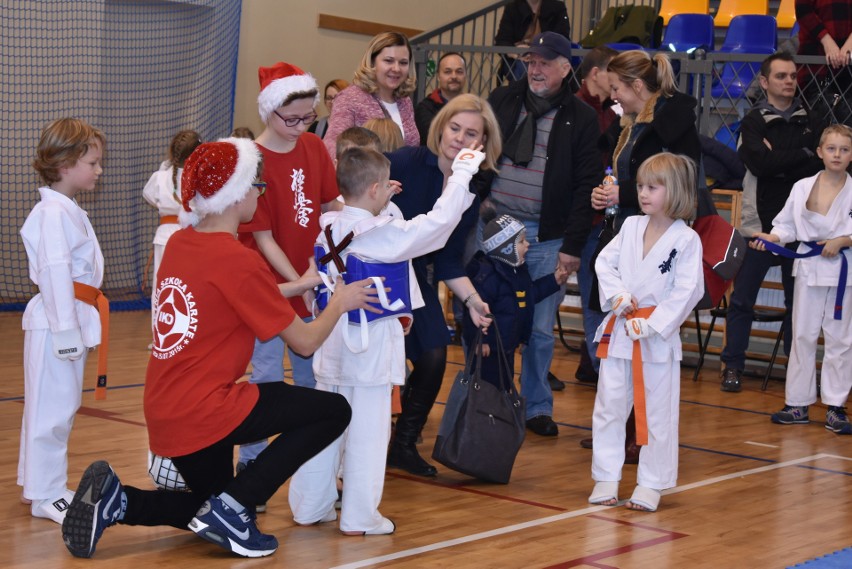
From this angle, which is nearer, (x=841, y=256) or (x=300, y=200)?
(x=300, y=200)

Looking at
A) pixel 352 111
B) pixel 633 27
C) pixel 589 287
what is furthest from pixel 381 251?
pixel 633 27

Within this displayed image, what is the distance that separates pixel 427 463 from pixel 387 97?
1.81m

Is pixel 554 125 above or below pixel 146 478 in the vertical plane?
above

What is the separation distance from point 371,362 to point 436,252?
33.9 inches

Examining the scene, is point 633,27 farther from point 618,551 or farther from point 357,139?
point 618,551

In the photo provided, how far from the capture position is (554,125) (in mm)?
5441

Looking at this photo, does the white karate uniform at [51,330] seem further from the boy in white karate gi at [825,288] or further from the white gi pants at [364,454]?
the boy in white karate gi at [825,288]

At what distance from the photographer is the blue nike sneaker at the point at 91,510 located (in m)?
3.33

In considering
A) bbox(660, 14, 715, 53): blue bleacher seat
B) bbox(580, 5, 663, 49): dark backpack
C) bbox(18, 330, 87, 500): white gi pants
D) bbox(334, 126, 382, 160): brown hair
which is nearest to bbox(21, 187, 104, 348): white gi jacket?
bbox(18, 330, 87, 500): white gi pants

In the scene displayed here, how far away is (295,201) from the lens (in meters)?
4.14

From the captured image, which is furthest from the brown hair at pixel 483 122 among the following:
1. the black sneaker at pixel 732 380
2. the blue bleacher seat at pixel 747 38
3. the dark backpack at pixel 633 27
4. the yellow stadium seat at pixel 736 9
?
the yellow stadium seat at pixel 736 9

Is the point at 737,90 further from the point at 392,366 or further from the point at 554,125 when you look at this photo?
the point at 392,366

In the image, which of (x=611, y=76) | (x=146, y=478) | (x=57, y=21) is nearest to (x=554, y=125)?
(x=611, y=76)

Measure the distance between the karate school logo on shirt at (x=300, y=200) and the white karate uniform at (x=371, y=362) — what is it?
0.35 meters
